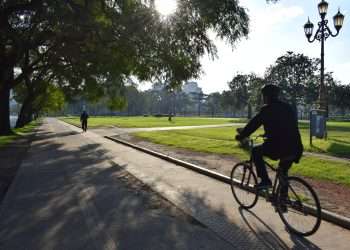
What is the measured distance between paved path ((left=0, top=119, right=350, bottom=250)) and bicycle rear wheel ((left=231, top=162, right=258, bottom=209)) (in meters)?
0.17

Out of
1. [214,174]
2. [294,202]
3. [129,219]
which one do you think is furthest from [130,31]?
[294,202]

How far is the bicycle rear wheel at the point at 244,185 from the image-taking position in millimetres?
6371

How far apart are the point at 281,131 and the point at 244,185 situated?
1.64m

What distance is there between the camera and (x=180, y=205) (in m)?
6.61

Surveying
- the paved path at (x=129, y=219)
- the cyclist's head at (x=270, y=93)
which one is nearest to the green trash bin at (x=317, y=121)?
the paved path at (x=129, y=219)

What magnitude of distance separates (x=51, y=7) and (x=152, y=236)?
1061cm

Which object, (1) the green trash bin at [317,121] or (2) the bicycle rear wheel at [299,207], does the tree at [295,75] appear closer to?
(1) the green trash bin at [317,121]

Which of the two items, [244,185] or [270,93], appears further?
[244,185]

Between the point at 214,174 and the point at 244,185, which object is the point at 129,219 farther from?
the point at 214,174

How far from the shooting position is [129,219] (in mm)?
5715

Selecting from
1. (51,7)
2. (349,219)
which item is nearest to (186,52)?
(51,7)

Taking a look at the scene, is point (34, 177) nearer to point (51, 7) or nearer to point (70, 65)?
point (51, 7)

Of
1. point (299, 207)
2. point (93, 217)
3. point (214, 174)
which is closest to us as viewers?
point (299, 207)

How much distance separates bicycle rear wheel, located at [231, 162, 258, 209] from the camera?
6.37 m
